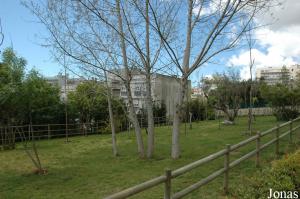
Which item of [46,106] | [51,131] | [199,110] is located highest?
[46,106]

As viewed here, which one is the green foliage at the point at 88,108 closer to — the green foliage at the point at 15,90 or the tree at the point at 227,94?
the green foliage at the point at 15,90

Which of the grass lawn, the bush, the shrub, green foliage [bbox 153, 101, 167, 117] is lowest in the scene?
the grass lawn

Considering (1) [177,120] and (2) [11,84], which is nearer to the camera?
(1) [177,120]

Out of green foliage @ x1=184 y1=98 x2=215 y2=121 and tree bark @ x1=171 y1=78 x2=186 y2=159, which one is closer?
tree bark @ x1=171 y1=78 x2=186 y2=159

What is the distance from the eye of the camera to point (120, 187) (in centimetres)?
840

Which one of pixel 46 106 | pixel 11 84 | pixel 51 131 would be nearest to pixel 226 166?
pixel 11 84

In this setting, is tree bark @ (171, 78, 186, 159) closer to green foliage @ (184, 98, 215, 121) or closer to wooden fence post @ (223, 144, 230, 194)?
A: wooden fence post @ (223, 144, 230, 194)

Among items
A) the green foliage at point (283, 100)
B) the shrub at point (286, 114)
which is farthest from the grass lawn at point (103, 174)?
the shrub at point (286, 114)

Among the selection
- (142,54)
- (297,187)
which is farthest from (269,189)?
(142,54)

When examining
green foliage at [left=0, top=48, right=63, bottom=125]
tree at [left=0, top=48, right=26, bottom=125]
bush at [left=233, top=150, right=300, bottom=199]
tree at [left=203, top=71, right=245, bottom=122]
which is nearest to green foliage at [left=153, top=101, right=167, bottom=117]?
tree at [left=203, top=71, right=245, bottom=122]

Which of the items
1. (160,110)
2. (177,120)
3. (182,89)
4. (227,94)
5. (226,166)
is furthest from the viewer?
(160,110)

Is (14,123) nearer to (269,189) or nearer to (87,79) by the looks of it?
(87,79)

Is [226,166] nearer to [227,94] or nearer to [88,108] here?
[88,108]

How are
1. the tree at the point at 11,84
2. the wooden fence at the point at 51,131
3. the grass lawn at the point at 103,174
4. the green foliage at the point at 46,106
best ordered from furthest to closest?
the green foliage at the point at 46,106
the wooden fence at the point at 51,131
the tree at the point at 11,84
the grass lawn at the point at 103,174
